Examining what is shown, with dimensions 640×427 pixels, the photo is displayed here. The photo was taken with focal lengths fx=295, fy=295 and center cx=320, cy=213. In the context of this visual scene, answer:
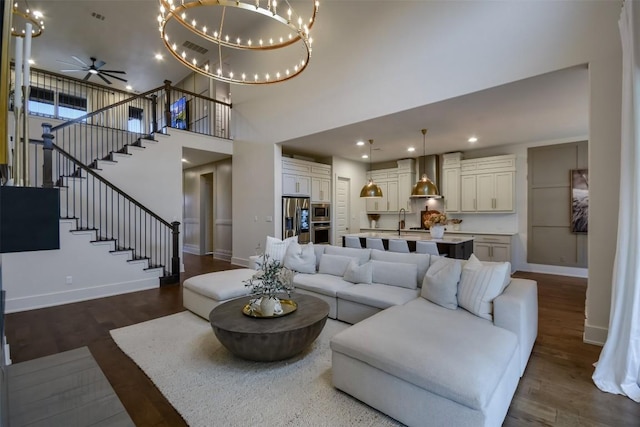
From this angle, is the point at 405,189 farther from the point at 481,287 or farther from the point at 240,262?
the point at 481,287

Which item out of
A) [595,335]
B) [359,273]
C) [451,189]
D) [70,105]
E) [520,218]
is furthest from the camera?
[70,105]

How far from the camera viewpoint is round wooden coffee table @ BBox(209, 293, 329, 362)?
2.43 m

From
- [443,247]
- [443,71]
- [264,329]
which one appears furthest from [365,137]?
[264,329]

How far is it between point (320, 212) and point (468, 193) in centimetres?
370

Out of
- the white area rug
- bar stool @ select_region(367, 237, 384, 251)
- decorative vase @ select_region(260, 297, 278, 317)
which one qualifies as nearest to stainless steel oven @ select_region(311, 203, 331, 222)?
bar stool @ select_region(367, 237, 384, 251)

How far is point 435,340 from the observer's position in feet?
6.84

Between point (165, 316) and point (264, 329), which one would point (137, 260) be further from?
point (264, 329)

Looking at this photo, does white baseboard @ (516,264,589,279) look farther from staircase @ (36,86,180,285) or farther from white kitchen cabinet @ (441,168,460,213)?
staircase @ (36,86,180,285)

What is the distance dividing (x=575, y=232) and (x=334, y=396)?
675 centimetres

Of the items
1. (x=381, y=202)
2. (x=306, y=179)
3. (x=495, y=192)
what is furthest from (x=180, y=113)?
(x=495, y=192)

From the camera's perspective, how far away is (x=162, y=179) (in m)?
6.51

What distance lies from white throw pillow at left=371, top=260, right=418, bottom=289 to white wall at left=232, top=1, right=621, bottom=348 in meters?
1.83

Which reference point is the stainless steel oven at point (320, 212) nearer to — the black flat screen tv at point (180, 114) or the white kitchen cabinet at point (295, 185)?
the white kitchen cabinet at point (295, 185)

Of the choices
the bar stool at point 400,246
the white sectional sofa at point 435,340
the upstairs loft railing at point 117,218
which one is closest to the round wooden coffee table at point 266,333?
the white sectional sofa at point 435,340
